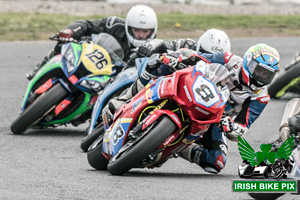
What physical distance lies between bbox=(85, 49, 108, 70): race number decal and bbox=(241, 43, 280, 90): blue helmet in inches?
119

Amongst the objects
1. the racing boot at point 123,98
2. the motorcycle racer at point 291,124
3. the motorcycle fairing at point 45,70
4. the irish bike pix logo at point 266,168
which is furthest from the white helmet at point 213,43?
the irish bike pix logo at point 266,168

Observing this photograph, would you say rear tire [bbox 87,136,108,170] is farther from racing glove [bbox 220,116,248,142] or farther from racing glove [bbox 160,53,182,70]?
racing glove [bbox 220,116,248,142]

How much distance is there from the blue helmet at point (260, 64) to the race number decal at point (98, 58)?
9.89 feet

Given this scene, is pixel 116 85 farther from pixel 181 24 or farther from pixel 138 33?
pixel 181 24

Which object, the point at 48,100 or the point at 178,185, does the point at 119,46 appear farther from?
the point at 178,185

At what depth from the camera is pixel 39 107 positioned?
991 cm

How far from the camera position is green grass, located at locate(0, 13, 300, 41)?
21.0 metres

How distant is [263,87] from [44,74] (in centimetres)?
341

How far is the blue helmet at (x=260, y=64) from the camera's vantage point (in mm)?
7473

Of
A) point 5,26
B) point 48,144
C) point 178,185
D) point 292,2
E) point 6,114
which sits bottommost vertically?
point 292,2

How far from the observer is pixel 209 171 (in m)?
8.12

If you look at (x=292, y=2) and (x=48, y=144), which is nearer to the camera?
(x=48, y=144)

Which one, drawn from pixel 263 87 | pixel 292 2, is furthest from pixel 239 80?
pixel 292 2

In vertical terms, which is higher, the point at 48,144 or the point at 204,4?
the point at 48,144
